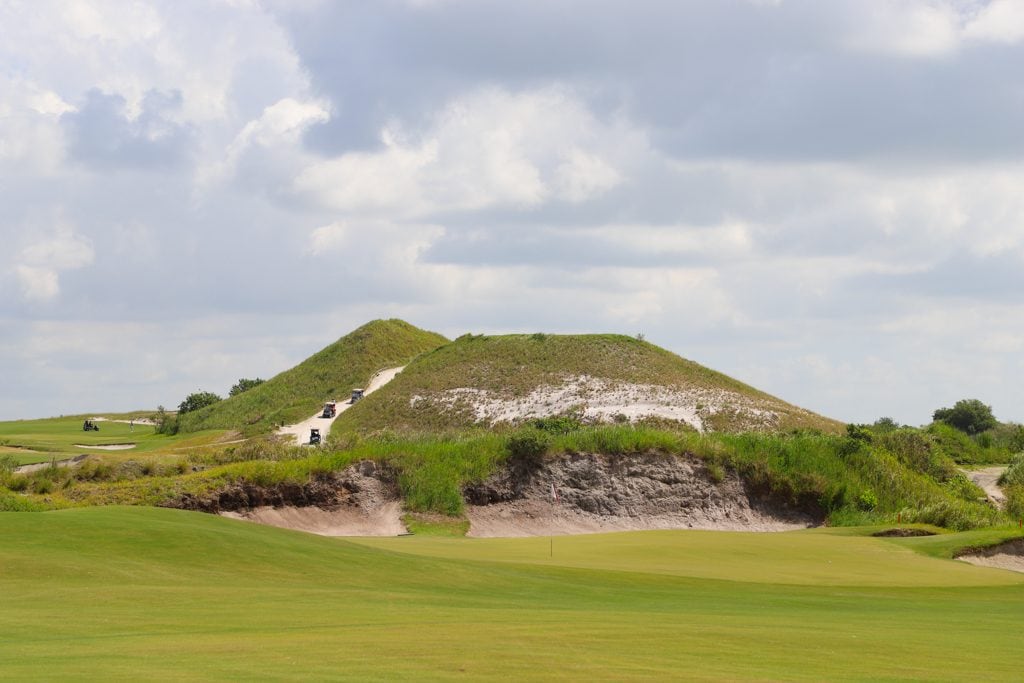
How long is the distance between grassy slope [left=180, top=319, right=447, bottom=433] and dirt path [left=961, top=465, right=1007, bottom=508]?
46324 millimetres

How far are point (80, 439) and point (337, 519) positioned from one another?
4410cm

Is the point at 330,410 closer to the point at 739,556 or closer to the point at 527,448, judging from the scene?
the point at 527,448

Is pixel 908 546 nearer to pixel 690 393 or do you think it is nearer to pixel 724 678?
pixel 724 678

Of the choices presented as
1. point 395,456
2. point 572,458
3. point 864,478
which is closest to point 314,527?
point 395,456

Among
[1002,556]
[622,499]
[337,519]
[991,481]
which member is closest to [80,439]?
[337,519]

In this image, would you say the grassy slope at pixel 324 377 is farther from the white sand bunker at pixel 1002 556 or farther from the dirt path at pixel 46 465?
the white sand bunker at pixel 1002 556

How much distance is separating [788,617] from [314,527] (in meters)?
29.0

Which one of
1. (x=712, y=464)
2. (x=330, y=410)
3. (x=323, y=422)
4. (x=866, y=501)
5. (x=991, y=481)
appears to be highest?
(x=330, y=410)

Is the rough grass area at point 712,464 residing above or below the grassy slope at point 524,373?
below

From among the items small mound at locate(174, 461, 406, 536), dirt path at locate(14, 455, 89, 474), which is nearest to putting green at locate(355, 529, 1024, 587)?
small mound at locate(174, 461, 406, 536)

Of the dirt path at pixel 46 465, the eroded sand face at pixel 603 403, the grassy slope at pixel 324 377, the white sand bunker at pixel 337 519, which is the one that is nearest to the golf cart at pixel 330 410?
the grassy slope at pixel 324 377

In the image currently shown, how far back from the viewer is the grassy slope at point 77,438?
6788 cm

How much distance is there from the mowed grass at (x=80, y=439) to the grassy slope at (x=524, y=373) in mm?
12033

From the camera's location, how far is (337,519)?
4766 cm
